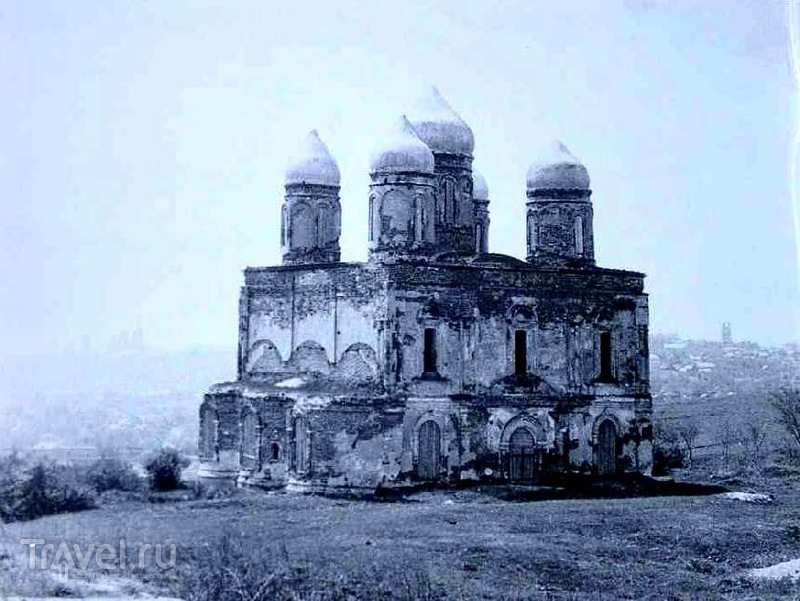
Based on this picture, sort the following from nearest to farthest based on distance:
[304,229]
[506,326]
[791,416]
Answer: [506,326], [304,229], [791,416]

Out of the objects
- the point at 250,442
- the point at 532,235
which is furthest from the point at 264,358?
the point at 532,235

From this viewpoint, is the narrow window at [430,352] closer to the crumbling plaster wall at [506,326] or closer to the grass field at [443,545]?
the crumbling plaster wall at [506,326]

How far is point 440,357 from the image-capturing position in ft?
87.3

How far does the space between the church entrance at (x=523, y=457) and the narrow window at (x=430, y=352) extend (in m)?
2.64

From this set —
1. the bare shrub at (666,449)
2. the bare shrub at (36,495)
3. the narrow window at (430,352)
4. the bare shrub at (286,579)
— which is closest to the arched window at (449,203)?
the narrow window at (430,352)

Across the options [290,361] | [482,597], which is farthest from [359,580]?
[290,361]

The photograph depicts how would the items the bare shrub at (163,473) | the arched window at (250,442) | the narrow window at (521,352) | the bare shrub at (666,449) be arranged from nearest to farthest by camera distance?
1. the bare shrub at (163,473)
2. the narrow window at (521,352)
3. the arched window at (250,442)
4. the bare shrub at (666,449)

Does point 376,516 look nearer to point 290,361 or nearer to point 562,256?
point 290,361

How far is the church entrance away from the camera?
27219 mm

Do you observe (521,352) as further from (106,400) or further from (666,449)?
(106,400)

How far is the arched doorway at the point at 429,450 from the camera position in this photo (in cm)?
2612

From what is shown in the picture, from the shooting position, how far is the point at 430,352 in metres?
26.6

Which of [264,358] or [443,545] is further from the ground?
[264,358]

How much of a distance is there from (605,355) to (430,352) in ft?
16.3
